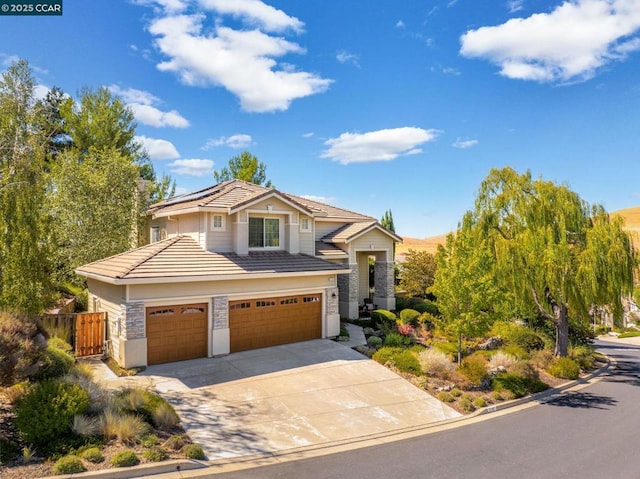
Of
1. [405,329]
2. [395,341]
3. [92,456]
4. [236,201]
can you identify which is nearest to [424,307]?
[405,329]

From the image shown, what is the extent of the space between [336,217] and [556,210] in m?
12.1

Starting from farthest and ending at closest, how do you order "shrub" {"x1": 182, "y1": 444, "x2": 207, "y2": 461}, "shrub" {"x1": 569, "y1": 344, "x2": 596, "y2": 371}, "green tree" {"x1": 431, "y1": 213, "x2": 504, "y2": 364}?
"shrub" {"x1": 569, "y1": 344, "x2": 596, "y2": 371}, "green tree" {"x1": 431, "y1": 213, "x2": 504, "y2": 364}, "shrub" {"x1": 182, "y1": 444, "x2": 207, "y2": 461}

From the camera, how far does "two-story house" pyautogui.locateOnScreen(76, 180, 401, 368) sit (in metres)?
14.7

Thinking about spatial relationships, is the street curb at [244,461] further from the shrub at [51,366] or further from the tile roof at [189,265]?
the tile roof at [189,265]

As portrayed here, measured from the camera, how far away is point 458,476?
28.8 ft

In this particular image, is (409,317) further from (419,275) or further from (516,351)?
(516,351)

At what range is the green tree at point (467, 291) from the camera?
49.7 ft

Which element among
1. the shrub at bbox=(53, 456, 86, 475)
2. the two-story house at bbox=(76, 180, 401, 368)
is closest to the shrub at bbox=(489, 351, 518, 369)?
the two-story house at bbox=(76, 180, 401, 368)

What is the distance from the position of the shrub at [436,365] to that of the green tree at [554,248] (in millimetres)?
4919

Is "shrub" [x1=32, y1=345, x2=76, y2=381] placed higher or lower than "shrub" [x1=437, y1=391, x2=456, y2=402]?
higher

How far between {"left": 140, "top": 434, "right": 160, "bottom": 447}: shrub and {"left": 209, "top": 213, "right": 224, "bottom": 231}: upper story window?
10.2 metres

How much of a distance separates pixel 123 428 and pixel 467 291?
39.1ft

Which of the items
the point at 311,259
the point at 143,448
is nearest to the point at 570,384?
the point at 311,259

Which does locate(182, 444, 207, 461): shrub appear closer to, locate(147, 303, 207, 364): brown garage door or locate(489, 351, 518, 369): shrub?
locate(147, 303, 207, 364): brown garage door
